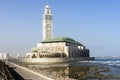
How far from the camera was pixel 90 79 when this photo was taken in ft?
168

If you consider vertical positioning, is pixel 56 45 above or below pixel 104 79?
above

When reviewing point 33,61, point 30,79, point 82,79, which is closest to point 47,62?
point 33,61

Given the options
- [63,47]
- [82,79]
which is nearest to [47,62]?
[63,47]

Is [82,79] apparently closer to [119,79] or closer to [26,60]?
[119,79]

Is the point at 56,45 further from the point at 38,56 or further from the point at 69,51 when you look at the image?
the point at 38,56

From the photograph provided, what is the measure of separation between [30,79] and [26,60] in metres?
136

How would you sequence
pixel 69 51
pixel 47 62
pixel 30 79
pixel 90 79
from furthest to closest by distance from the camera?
pixel 69 51 → pixel 47 62 → pixel 90 79 → pixel 30 79

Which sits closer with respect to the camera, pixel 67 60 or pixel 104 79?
pixel 104 79

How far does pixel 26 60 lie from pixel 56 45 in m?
33.7

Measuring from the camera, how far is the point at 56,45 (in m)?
200

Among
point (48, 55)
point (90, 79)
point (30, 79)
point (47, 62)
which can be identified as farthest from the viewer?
point (48, 55)

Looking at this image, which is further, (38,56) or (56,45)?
(56,45)

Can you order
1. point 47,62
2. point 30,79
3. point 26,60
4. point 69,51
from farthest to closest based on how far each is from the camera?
point 69,51
point 26,60
point 47,62
point 30,79

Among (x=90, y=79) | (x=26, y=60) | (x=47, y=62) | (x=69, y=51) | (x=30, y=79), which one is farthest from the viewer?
(x=69, y=51)
